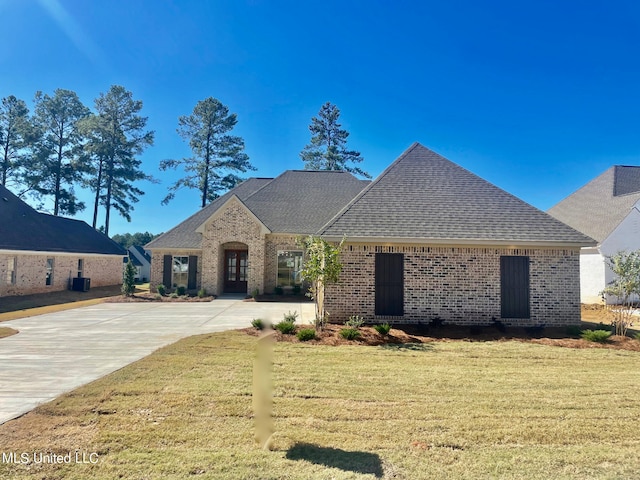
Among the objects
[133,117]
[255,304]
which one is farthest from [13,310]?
[133,117]

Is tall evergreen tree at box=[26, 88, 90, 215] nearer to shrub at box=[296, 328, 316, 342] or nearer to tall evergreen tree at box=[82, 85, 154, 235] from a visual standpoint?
tall evergreen tree at box=[82, 85, 154, 235]

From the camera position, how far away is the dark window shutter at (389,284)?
36.1ft

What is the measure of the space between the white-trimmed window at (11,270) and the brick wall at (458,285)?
18431 mm

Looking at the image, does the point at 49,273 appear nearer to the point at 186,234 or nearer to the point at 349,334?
the point at 186,234

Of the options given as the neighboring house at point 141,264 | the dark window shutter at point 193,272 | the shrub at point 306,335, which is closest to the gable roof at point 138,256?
the neighboring house at point 141,264

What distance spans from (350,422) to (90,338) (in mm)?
8131

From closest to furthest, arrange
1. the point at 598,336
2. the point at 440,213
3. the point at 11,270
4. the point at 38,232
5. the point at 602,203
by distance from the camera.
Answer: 1. the point at 598,336
2. the point at 440,213
3. the point at 11,270
4. the point at 602,203
5. the point at 38,232

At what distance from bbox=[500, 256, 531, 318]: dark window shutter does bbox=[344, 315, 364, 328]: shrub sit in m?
4.46

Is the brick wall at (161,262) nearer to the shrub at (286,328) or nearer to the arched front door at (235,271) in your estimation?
the arched front door at (235,271)

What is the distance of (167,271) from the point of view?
67.5 ft

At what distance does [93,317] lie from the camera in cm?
1288

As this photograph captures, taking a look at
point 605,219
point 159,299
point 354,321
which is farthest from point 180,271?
point 605,219

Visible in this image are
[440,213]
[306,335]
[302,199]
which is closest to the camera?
[306,335]

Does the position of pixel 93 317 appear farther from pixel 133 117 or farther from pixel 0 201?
pixel 133 117
